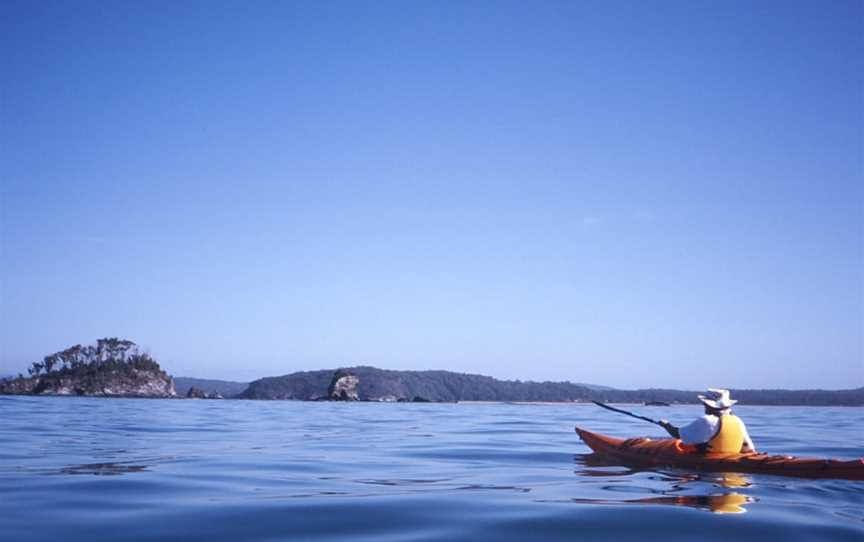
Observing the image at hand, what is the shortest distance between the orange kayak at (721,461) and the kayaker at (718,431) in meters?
0.21

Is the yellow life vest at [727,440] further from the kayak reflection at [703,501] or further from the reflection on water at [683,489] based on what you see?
the kayak reflection at [703,501]

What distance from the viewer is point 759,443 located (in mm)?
24656

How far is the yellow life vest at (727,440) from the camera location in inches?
552

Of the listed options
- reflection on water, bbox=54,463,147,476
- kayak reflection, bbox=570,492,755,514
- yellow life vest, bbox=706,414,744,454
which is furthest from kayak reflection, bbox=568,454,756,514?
reflection on water, bbox=54,463,147,476

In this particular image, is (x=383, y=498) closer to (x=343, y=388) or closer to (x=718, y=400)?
(x=718, y=400)

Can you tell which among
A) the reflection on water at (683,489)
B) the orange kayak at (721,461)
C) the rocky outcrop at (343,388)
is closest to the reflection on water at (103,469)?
the reflection on water at (683,489)

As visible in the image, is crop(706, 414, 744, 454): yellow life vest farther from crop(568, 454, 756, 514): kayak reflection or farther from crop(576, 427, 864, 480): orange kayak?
crop(568, 454, 756, 514): kayak reflection

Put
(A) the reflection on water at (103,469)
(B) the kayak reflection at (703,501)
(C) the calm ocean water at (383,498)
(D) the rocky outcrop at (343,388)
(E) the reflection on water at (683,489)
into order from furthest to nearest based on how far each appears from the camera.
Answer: (D) the rocky outcrop at (343,388), (A) the reflection on water at (103,469), (E) the reflection on water at (683,489), (B) the kayak reflection at (703,501), (C) the calm ocean water at (383,498)

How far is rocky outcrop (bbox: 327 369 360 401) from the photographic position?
536 ft

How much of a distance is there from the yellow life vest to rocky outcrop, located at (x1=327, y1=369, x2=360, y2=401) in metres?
152

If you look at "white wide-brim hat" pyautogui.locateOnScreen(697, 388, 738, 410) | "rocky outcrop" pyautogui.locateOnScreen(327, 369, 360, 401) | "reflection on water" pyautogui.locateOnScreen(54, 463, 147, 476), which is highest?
"white wide-brim hat" pyautogui.locateOnScreen(697, 388, 738, 410)

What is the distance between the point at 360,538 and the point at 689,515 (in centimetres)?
459

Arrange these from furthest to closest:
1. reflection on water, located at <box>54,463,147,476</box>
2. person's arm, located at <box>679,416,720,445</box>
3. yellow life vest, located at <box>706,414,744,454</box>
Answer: person's arm, located at <box>679,416,720,445</box> < yellow life vest, located at <box>706,414,744,454</box> < reflection on water, located at <box>54,463,147,476</box>

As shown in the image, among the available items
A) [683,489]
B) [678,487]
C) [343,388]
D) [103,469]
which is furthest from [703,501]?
[343,388]
